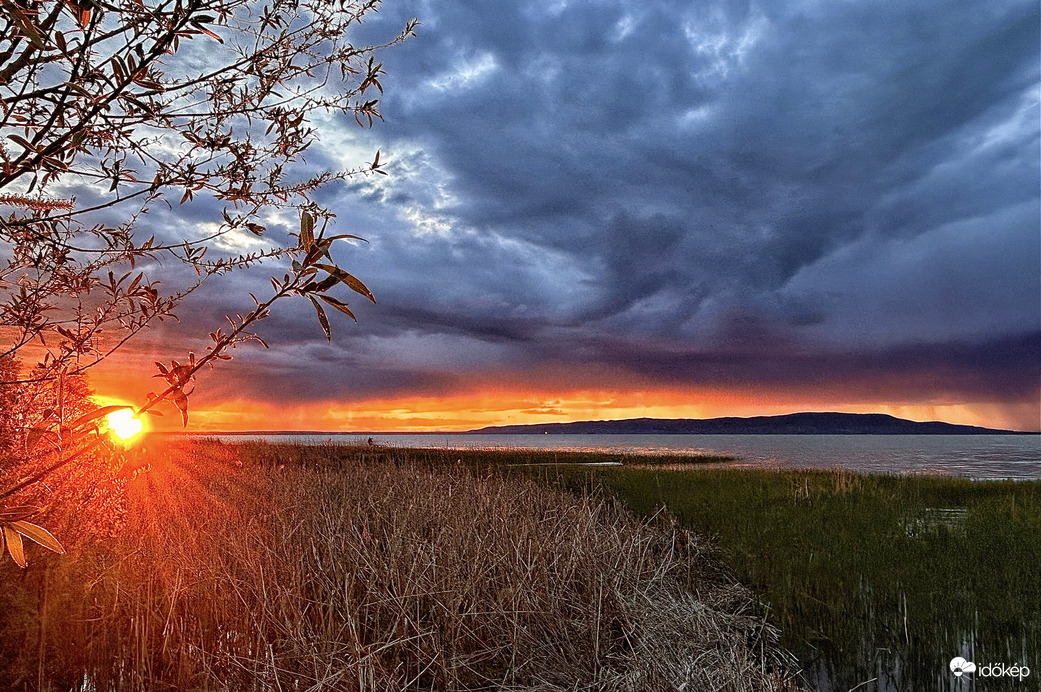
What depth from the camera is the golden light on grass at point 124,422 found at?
1.41m

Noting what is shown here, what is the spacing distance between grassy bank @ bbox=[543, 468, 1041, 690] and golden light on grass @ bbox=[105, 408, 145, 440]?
6878 millimetres

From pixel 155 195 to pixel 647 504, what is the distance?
14.4 m

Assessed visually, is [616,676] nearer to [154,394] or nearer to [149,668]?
[149,668]

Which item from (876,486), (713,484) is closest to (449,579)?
(713,484)

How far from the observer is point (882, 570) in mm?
9398

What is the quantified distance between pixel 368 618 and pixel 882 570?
765 centimetres

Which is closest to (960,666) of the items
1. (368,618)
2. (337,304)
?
(368,618)

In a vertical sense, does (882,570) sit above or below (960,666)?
above

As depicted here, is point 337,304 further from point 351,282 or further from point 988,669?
point 988,669

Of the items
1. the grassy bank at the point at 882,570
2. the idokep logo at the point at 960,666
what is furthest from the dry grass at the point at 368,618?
the idokep logo at the point at 960,666

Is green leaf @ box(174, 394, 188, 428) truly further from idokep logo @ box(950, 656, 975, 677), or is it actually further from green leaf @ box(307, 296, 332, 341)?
idokep logo @ box(950, 656, 975, 677)

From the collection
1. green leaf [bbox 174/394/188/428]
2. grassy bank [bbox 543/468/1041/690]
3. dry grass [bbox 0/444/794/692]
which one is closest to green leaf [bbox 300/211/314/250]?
green leaf [bbox 174/394/188/428]

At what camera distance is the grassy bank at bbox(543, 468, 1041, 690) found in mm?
6691

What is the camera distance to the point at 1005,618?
7293mm
